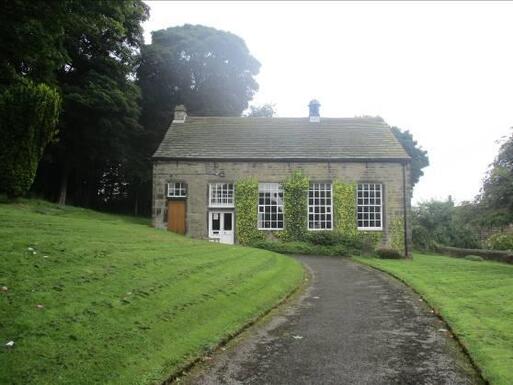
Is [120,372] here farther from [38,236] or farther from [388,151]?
[388,151]

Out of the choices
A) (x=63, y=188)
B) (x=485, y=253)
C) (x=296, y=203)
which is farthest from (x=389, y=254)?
(x=63, y=188)

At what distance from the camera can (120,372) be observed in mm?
6004

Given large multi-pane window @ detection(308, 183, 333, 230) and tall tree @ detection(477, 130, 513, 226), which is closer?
tall tree @ detection(477, 130, 513, 226)

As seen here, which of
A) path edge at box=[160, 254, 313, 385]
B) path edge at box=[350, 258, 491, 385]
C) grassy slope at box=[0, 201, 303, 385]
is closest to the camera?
grassy slope at box=[0, 201, 303, 385]

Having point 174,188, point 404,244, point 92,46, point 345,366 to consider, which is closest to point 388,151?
point 404,244

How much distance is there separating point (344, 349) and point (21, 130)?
663 inches

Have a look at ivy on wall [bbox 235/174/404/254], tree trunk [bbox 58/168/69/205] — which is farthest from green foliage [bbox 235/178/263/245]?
tree trunk [bbox 58/168/69/205]

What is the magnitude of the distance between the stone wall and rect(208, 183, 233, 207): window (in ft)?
1.01

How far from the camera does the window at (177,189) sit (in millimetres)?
29281

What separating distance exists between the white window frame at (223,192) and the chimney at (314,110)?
8.28 meters

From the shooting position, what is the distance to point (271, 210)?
29.5 m

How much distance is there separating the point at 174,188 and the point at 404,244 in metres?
14.0

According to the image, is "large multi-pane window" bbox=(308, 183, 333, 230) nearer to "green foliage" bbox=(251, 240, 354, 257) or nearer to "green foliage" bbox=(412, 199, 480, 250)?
"green foliage" bbox=(251, 240, 354, 257)

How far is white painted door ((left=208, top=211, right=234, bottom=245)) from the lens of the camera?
29.4 meters
